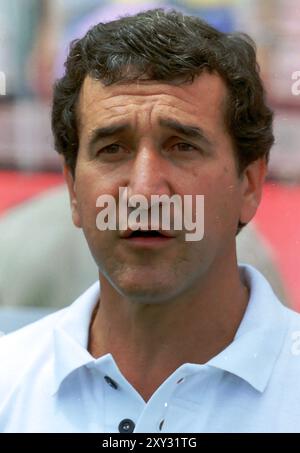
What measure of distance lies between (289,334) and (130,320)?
0.99 feet

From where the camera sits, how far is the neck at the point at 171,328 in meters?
1.45

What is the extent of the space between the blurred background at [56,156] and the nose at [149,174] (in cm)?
49

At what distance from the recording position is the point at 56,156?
2.10 metres

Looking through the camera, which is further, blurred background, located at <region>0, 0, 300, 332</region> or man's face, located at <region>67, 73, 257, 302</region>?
blurred background, located at <region>0, 0, 300, 332</region>

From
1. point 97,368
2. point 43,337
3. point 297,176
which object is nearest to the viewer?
point 97,368

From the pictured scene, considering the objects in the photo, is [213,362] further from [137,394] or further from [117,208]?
[117,208]

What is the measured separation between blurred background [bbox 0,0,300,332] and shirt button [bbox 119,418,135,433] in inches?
20.8

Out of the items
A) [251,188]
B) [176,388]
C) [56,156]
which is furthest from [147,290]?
[56,156]

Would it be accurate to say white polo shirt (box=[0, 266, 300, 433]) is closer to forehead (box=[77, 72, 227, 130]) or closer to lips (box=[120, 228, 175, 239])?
lips (box=[120, 228, 175, 239])

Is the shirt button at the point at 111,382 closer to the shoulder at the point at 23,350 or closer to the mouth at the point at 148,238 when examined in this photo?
the shoulder at the point at 23,350

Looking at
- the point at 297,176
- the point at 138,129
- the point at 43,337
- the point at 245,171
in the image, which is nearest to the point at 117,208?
the point at 138,129

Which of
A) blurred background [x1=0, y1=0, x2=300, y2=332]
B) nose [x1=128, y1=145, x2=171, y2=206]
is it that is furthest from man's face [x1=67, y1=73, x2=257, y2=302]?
blurred background [x1=0, y1=0, x2=300, y2=332]

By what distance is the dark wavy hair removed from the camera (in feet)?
4.56

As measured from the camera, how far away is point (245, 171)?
1.49 meters
